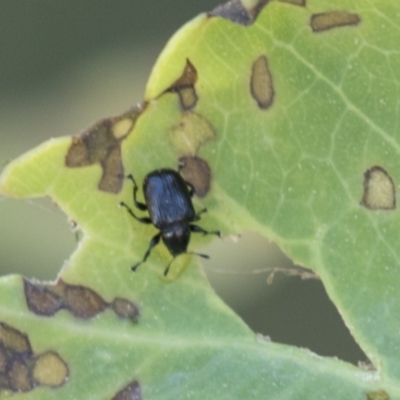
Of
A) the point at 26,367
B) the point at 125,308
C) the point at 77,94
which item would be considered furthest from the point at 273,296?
the point at 26,367

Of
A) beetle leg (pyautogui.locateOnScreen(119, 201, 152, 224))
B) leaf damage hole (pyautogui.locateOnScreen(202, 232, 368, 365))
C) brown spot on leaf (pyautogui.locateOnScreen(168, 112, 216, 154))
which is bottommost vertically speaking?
leaf damage hole (pyautogui.locateOnScreen(202, 232, 368, 365))

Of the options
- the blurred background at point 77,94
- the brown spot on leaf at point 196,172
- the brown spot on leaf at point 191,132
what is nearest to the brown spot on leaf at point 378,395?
the brown spot on leaf at point 196,172

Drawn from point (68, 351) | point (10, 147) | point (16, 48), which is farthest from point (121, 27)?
point (68, 351)

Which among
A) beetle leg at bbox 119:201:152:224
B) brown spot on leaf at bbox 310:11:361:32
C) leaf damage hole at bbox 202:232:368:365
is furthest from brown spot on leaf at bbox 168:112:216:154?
leaf damage hole at bbox 202:232:368:365

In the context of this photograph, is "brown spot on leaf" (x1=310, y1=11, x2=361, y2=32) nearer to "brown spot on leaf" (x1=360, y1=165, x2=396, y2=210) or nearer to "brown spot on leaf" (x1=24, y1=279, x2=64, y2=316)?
"brown spot on leaf" (x1=360, y1=165, x2=396, y2=210)

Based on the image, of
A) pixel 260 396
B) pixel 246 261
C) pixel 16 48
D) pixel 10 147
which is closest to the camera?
pixel 260 396

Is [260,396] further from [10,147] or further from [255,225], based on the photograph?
[10,147]

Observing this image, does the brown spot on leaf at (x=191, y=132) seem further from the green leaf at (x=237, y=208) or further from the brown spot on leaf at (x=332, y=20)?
the brown spot on leaf at (x=332, y=20)

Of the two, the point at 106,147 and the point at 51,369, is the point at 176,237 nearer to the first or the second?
the point at 106,147
